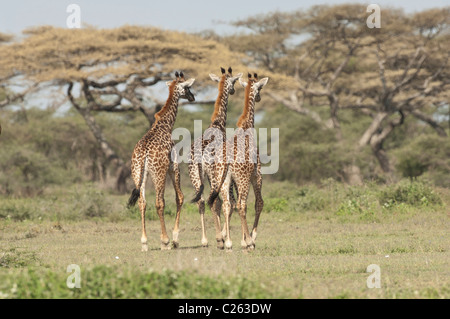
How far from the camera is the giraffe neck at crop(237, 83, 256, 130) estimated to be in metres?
10.6

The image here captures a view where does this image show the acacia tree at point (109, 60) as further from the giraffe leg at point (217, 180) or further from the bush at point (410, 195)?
the giraffe leg at point (217, 180)

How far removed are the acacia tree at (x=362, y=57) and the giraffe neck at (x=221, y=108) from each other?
1882 cm

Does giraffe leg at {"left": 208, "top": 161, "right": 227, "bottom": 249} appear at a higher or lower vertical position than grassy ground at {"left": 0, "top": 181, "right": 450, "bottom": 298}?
higher

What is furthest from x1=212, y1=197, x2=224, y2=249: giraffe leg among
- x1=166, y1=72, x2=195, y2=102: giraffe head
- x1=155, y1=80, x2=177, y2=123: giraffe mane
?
x1=166, y1=72, x2=195, y2=102: giraffe head

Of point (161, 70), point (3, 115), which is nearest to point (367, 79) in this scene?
point (161, 70)

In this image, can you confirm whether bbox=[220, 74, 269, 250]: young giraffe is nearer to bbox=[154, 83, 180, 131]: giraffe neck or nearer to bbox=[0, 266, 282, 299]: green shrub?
bbox=[154, 83, 180, 131]: giraffe neck

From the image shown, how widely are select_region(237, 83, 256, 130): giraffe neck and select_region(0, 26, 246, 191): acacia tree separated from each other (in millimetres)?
16206

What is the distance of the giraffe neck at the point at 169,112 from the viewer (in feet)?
36.5

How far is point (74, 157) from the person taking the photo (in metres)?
33.6

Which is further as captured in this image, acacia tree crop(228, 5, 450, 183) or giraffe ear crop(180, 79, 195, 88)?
acacia tree crop(228, 5, 450, 183)

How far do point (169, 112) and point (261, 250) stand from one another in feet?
7.84

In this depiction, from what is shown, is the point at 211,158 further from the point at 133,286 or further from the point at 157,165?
the point at 133,286

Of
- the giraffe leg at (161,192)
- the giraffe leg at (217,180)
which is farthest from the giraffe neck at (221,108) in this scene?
the giraffe leg at (161,192)
